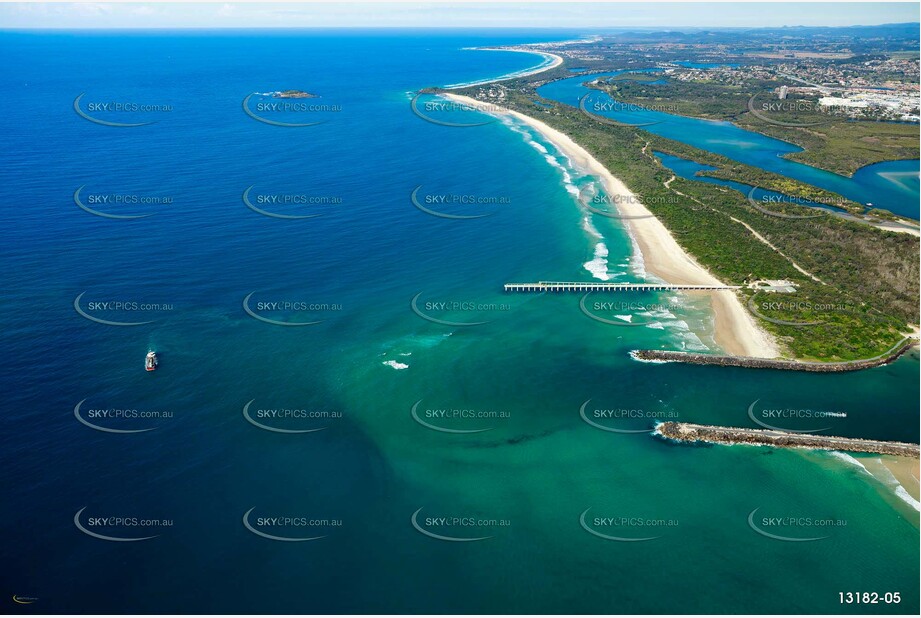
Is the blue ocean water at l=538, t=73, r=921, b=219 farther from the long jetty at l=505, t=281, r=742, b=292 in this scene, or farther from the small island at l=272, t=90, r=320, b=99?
the small island at l=272, t=90, r=320, b=99

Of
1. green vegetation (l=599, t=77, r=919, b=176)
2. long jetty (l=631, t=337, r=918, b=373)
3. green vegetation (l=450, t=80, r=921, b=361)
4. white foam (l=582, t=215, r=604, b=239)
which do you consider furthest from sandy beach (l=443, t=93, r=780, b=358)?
green vegetation (l=599, t=77, r=919, b=176)

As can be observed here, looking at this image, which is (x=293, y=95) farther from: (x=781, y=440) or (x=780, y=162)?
(x=781, y=440)

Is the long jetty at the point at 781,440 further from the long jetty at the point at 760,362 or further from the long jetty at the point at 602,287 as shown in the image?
the long jetty at the point at 602,287

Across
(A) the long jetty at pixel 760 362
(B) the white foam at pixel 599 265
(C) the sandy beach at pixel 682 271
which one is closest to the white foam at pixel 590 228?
(B) the white foam at pixel 599 265

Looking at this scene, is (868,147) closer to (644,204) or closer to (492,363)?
(644,204)

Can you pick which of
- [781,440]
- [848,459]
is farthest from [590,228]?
[848,459]
